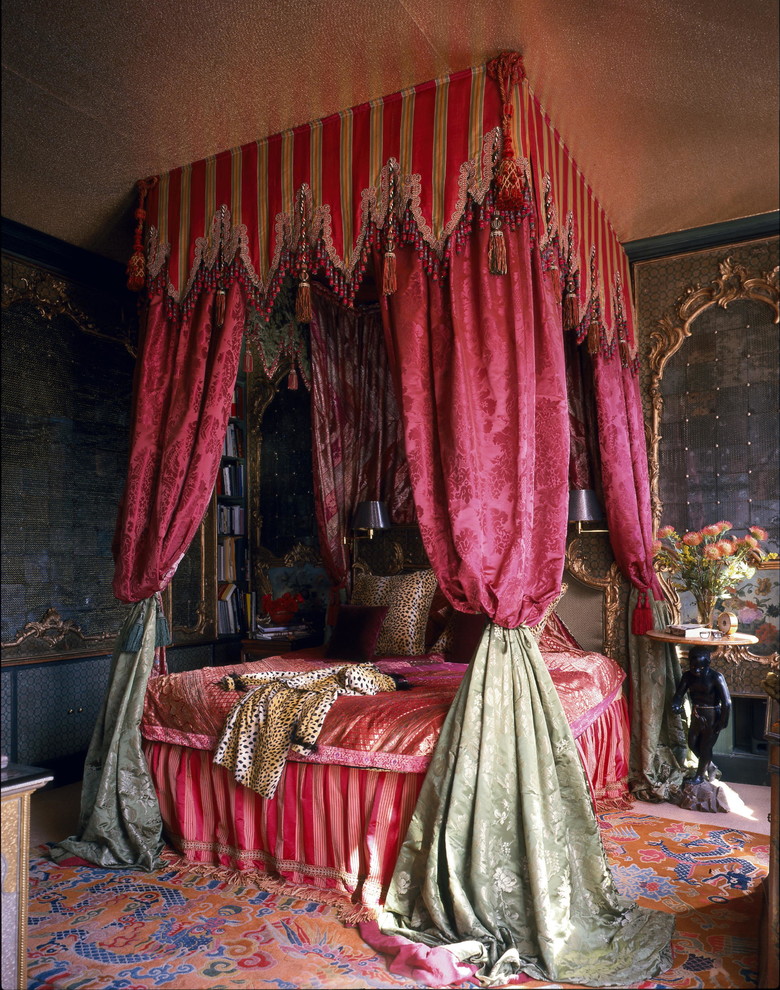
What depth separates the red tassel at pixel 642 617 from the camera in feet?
15.1

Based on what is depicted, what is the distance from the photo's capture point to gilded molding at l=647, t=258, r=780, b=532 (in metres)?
4.90

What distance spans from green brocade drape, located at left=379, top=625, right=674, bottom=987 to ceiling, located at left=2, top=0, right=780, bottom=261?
2.33m

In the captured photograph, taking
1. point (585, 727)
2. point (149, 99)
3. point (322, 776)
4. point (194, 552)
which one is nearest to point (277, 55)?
point (149, 99)

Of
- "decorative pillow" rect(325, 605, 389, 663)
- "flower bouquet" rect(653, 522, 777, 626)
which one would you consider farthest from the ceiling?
"decorative pillow" rect(325, 605, 389, 663)

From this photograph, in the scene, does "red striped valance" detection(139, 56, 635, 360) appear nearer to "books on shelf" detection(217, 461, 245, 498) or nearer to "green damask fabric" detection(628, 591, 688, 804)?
"green damask fabric" detection(628, 591, 688, 804)

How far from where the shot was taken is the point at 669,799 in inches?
169

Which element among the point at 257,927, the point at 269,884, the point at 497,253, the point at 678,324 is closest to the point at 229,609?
the point at 269,884

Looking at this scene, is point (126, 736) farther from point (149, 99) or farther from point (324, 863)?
point (149, 99)

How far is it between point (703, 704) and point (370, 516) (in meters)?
2.35

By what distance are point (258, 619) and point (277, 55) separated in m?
4.08

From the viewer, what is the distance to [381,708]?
326cm

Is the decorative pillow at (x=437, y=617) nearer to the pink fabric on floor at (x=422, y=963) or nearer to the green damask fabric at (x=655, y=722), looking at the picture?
the green damask fabric at (x=655, y=722)

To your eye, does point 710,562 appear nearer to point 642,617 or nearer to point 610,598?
point 642,617

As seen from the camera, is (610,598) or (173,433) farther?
(610,598)
